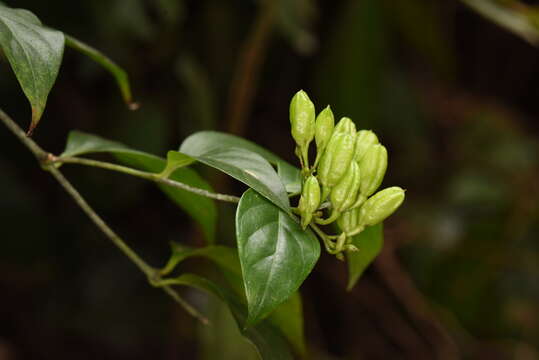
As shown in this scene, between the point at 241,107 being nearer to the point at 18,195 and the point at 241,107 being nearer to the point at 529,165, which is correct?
the point at 18,195

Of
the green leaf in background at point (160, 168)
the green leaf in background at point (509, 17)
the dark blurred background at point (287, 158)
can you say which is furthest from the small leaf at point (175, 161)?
the green leaf in background at point (509, 17)

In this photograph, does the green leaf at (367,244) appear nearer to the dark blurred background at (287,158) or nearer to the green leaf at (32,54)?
Answer: the green leaf at (32,54)

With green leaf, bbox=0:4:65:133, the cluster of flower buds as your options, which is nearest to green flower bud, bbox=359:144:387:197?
the cluster of flower buds

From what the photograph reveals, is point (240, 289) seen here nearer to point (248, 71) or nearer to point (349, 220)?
point (349, 220)

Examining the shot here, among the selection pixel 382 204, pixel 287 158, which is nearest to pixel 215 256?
pixel 382 204

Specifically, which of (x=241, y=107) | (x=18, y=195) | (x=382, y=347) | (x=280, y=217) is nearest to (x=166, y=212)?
(x=18, y=195)
